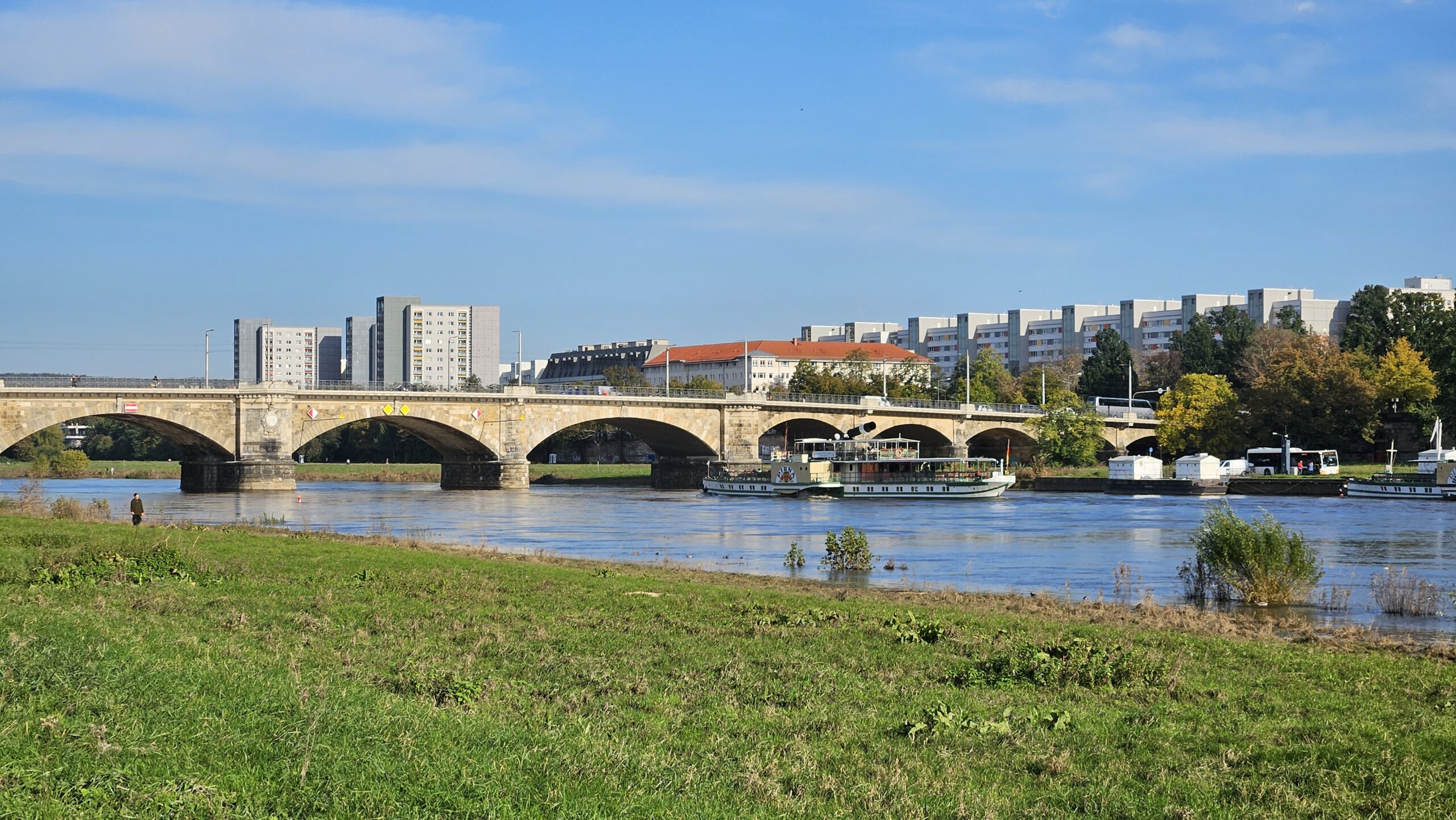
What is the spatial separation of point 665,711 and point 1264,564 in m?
18.9

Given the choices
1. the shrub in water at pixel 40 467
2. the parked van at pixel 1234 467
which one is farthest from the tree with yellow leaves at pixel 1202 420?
the shrub in water at pixel 40 467

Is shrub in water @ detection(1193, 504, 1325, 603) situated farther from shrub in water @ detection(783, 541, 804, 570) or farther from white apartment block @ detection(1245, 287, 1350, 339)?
white apartment block @ detection(1245, 287, 1350, 339)

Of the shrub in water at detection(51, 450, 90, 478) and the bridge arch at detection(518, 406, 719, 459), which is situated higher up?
the bridge arch at detection(518, 406, 719, 459)

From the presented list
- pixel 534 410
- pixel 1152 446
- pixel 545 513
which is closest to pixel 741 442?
pixel 534 410

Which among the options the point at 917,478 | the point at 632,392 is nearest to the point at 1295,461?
the point at 917,478

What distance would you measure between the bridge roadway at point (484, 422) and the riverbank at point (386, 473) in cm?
716

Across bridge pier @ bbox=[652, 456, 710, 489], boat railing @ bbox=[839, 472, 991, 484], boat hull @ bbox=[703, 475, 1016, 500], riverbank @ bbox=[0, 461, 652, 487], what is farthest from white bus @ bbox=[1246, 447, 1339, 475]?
riverbank @ bbox=[0, 461, 652, 487]

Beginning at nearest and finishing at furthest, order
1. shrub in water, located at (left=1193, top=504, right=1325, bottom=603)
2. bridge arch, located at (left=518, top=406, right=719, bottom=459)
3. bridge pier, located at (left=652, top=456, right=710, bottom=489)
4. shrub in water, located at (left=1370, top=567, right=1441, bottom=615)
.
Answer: shrub in water, located at (left=1370, top=567, right=1441, bottom=615), shrub in water, located at (left=1193, top=504, right=1325, bottom=603), bridge arch, located at (left=518, top=406, right=719, bottom=459), bridge pier, located at (left=652, top=456, right=710, bottom=489)

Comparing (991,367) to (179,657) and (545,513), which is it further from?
(179,657)

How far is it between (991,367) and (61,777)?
488ft

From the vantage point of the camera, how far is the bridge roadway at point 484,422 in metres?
73.4

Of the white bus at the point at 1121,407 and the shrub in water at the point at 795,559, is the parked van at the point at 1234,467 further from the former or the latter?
the shrub in water at the point at 795,559

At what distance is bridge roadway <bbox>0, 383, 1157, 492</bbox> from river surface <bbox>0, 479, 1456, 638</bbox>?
122 inches

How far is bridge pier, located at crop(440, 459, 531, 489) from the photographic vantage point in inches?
3519
